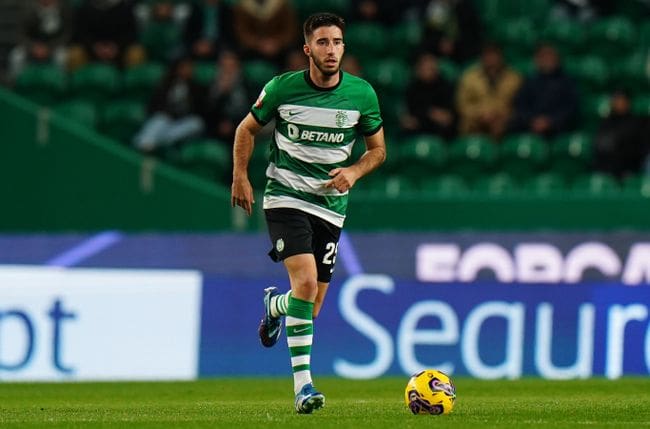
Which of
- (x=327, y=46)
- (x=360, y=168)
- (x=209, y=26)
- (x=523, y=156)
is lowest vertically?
(x=523, y=156)

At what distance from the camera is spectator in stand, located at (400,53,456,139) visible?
656 inches

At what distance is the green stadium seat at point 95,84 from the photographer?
18.0 meters

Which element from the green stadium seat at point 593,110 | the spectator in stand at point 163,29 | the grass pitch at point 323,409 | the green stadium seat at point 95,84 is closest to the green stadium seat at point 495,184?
the green stadium seat at point 593,110

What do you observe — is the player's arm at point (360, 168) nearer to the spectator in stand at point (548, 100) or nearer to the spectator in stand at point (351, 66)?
the spectator in stand at point (351, 66)

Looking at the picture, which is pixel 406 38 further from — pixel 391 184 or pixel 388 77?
pixel 391 184

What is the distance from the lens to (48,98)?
18203 mm

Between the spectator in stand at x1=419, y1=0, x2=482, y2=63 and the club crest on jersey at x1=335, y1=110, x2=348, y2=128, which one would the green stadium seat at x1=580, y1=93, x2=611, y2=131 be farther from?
the club crest on jersey at x1=335, y1=110, x2=348, y2=128

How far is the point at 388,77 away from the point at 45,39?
4356 millimetres

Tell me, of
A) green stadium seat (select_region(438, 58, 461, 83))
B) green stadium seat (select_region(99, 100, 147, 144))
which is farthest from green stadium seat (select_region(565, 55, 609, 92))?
green stadium seat (select_region(99, 100, 147, 144))

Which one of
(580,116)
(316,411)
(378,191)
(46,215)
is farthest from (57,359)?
(580,116)

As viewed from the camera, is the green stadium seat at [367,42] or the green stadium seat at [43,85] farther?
the green stadium seat at [43,85]

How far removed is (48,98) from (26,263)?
4073mm

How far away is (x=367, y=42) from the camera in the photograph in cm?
1795

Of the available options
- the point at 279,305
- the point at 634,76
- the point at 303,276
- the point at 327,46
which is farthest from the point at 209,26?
the point at 303,276
